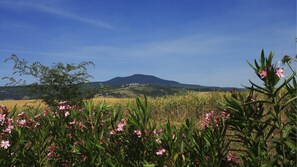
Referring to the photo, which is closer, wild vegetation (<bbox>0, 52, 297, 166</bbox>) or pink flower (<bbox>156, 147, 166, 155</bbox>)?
wild vegetation (<bbox>0, 52, 297, 166</bbox>)

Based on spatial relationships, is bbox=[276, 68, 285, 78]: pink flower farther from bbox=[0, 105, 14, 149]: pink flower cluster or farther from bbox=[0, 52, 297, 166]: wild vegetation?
bbox=[0, 105, 14, 149]: pink flower cluster

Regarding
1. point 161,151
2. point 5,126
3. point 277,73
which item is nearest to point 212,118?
point 161,151

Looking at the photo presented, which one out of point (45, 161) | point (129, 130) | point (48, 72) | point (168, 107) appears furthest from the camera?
point (168, 107)

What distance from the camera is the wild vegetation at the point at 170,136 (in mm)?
2807

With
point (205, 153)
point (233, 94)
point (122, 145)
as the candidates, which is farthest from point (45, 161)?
point (233, 94)

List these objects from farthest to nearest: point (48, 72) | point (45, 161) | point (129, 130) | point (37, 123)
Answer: point (48, 72) → point (37, 123) → point (45, 161) → point (129, 130)

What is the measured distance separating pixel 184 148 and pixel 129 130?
56 centimetres

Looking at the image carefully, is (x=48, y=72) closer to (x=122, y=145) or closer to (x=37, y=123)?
(x=37, y=123)

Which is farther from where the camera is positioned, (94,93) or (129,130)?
(94,93)

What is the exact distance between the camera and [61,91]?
1858 centimetres

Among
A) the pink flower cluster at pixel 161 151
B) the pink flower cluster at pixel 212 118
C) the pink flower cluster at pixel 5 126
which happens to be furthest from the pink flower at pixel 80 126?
the pink flower cluster at pixel 212 118

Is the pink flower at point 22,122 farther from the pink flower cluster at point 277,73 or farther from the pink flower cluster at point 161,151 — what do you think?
the pink flower cluster at point 277,73

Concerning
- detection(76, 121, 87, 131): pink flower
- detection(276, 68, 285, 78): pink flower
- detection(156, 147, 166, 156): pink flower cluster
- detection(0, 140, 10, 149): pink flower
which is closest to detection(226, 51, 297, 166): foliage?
detection(276, 68, 285, 78): pink flower

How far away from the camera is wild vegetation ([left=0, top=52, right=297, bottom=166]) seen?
281cm
